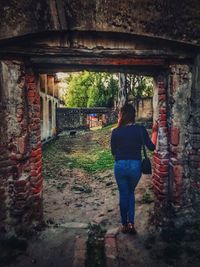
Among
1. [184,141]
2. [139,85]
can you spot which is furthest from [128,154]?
[139,85]

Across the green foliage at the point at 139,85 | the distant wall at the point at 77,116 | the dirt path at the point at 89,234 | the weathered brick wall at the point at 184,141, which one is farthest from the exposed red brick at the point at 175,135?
the distant wall at the point at 77,116

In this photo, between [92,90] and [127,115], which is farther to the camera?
[92,90]

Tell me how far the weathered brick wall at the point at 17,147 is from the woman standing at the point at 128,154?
1374mm

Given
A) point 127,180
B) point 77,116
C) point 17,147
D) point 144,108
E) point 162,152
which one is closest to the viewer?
point 17,147

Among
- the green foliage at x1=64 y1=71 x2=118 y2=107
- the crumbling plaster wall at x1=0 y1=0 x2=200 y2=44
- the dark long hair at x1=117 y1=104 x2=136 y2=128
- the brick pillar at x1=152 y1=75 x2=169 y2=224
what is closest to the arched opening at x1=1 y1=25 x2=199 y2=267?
the brick pillar at x1=152 y1=75 x2=169 y2=224

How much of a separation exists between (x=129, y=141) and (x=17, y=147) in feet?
5.61

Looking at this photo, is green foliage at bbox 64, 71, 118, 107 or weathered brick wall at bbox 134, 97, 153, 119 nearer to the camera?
weathered brick wall at bbox 134, 97, 153, 119

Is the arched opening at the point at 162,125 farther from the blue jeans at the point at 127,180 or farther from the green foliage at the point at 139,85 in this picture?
the green foliage at the point at 139,85

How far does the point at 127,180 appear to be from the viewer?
4.49 m

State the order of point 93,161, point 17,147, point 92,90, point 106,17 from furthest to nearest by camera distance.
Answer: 1. point 92,90
2. point 93,161
3. point 17,147
4. point 106,17

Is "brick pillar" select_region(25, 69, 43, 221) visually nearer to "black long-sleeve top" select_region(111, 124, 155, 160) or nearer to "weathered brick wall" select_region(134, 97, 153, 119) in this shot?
"black long-sleeve top" select_region(111, 124, 155, 160)

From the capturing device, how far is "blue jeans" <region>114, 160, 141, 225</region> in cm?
438

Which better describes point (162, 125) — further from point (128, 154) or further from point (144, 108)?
point (144, 108)

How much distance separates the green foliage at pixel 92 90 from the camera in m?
32.5
